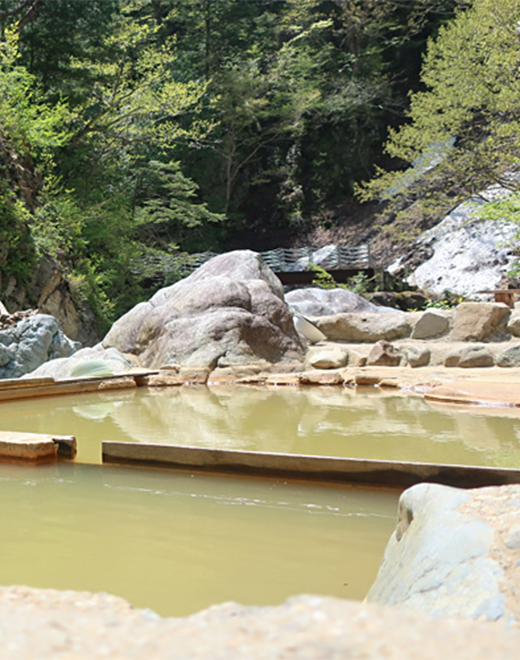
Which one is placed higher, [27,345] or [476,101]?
[476,101]

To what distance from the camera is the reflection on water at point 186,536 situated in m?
1.96

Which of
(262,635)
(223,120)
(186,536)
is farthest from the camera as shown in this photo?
(223,120)

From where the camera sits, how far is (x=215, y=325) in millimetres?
9148

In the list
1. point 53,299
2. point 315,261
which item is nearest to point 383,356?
point 53,299

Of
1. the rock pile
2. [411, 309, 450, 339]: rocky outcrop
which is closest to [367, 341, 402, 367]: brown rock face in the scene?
the rock pile

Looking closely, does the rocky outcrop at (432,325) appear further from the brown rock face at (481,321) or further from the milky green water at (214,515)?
the milky green water at (214,515)

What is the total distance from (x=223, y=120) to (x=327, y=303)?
14331 millimetres

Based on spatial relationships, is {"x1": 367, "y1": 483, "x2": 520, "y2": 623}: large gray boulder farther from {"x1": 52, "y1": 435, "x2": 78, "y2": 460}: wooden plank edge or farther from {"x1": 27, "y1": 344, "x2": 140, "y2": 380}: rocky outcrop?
{"x1": 27, "y1": 344, "x2": 140, "y2": 380}: rocky outcrop

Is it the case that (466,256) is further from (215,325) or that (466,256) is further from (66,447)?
(66,447)

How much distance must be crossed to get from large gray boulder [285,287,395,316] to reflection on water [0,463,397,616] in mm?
10407

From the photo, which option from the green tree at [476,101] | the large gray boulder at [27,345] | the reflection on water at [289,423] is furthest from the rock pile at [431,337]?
the green tree at [476,101]

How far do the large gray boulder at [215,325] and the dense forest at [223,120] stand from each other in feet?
12.5

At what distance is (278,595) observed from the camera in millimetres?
1874

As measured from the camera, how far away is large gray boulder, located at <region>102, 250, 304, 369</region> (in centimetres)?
903
